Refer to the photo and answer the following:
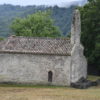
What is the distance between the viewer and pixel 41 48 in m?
40.1

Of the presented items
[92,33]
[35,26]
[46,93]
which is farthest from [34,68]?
[35,26]

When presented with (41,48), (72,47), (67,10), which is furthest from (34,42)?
(67,10)

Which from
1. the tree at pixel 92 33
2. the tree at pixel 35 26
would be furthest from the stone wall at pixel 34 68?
the tree at pixel 35 26

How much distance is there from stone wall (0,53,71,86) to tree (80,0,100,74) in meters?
10.2

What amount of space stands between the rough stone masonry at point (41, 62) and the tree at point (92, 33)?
9.07m

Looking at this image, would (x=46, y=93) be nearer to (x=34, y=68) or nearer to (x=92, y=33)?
(x=34, y=68)

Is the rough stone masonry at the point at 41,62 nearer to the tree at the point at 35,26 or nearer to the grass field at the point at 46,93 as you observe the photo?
the grass field at the point at 46,93

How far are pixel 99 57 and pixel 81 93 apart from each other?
1612 cm

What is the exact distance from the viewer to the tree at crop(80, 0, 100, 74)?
164 ft

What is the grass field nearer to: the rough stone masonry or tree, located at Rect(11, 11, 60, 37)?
the rough stone masonry

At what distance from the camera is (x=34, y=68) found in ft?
131

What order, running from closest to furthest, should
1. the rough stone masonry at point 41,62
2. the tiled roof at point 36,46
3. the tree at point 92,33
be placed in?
the rough stone masonry at point 41,62
the tiled roof at point 36,46
the tree at point 92,33

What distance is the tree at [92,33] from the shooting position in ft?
164

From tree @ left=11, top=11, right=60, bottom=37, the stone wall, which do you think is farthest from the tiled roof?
tree @ left=11, top=11, right=60, bottom=37
